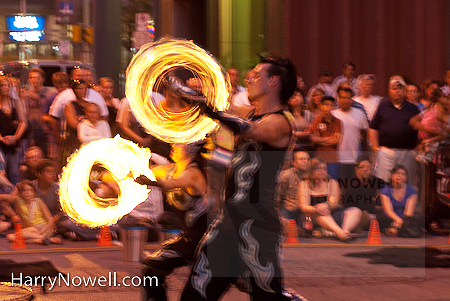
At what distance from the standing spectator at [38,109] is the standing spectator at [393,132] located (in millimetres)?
4292

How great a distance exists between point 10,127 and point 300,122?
374 cm

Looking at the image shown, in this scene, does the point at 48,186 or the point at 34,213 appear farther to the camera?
the point at 48,186

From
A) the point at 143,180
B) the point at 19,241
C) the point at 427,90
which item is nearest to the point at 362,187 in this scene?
the point at 427,90

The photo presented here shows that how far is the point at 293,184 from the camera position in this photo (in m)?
8.88

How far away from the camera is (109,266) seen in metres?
7.24

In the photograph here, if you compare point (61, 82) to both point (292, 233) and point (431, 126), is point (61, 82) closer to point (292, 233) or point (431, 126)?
point (292, 233)

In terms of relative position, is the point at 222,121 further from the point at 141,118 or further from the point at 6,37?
the point at 6,37

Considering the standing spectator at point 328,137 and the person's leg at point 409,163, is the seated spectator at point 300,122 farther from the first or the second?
the person's leg at point 409,163

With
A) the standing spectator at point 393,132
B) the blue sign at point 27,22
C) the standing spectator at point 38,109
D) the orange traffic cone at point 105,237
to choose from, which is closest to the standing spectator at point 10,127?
the standing spectator at point 38,109

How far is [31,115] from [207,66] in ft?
16.8

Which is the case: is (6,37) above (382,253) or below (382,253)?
above

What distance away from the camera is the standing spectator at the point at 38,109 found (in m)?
9.55

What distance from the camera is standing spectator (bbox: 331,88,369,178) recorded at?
897cm

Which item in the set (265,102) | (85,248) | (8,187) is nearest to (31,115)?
(8,187)
